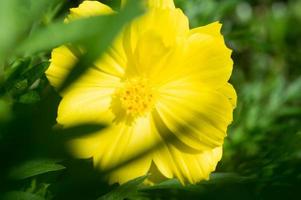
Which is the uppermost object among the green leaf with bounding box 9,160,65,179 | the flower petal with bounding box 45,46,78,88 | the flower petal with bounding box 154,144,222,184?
the flower petal with bounding box 45,46,78,88

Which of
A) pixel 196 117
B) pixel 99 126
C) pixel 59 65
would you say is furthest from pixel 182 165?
pixel 99 126

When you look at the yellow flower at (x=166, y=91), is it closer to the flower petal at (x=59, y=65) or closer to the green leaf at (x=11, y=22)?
the flower petal at (x=59, y=65)

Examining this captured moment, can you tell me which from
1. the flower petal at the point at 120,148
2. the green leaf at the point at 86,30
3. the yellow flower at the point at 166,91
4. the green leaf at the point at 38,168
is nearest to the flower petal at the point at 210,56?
the yellow flower at the point at 166,91

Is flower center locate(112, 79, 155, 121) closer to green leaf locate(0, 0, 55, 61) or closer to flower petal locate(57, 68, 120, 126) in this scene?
flower petal locate(57, 68, 120, 126)

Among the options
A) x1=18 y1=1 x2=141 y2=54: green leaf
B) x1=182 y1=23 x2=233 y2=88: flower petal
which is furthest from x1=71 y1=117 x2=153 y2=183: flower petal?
x1=18 y1=1 x2=141 y2=54: green leaf

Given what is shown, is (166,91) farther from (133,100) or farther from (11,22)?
(11,22)
